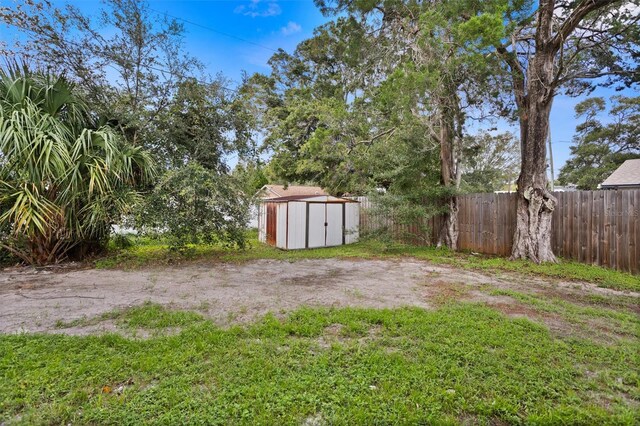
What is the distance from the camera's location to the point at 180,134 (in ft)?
23.5

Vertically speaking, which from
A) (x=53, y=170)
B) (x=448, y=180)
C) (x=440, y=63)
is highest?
(x=440, y=63)

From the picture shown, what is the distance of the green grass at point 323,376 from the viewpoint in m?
1.81

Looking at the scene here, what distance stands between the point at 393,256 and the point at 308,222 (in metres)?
2.87

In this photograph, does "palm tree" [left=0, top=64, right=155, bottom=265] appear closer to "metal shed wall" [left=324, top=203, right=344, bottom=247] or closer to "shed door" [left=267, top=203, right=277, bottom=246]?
"shed door" [left=267, top=203, right=277, bottom=246]

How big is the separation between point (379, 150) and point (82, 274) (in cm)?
784

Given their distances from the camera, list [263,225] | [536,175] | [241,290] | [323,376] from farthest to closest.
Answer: [263,225] < [536,175] < [241,290] < [323,376]

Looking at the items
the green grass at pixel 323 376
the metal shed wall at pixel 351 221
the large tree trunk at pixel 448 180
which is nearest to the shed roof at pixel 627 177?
the large tree trunk at pixel 448 180

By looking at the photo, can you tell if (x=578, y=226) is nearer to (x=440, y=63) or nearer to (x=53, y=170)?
(x=440, y=63)

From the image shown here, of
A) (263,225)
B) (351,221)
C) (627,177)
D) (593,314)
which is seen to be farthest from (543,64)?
(627,177)

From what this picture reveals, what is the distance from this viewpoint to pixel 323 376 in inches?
85.5

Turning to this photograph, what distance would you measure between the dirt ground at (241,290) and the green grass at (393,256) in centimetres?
45

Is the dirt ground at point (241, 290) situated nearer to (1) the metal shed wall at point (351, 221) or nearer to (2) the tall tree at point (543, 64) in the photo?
(2) the tall tree at point (543, 64)

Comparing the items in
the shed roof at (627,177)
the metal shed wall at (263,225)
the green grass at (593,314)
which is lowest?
the green grass at (593,314)

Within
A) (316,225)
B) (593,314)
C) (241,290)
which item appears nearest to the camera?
(593,314)
